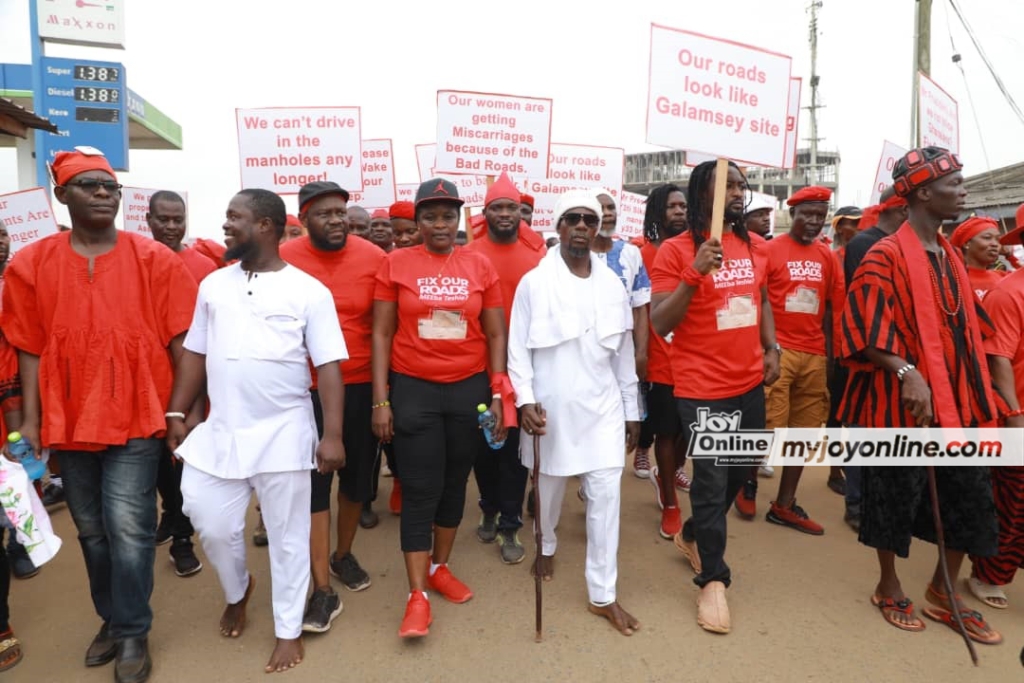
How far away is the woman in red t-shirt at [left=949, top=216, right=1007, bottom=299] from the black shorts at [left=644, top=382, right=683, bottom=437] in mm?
1981

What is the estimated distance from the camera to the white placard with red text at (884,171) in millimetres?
5770

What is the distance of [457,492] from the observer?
3.22 meters

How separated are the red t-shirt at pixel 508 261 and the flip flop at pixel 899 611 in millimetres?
2498

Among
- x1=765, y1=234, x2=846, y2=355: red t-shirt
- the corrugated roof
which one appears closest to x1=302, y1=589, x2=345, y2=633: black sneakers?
x1=765, y1=234, x2=846, y2=355: red t-shirt

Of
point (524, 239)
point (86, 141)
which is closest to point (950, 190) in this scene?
point (524, 239)

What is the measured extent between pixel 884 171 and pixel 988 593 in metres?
4.06

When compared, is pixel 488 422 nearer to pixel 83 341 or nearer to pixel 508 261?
pixel 508 261

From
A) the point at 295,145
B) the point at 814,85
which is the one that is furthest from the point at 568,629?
the point at 814,85

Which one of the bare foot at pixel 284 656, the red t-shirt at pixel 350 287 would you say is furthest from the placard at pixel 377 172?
the bare foot at pixel 284 656

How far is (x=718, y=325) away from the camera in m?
3.10

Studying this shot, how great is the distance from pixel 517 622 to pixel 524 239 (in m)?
2.43

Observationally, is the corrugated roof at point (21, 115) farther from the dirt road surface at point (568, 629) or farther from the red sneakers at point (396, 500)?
the red sneakers at point (396, 500)

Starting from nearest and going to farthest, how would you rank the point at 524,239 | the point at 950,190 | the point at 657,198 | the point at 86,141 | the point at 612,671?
Answer: the point at 612,671, the point at 950,190, the point at 524,239, the point at 657,198, the point at 86,141

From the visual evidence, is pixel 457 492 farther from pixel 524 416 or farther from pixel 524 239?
pixel 524 239
